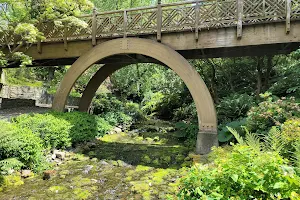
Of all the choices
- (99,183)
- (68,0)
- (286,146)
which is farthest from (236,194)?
(68,0)

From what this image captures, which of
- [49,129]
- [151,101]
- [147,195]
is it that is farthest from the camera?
[151,101]

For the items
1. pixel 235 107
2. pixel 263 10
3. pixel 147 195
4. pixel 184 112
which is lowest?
pixel 147 195

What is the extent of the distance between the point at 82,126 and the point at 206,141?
15.4ft

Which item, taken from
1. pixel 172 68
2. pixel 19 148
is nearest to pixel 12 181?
pixel 19 148

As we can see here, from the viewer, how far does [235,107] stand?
10.2m

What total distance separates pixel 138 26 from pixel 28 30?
12.4 feet

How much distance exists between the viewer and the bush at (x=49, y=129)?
7.07m

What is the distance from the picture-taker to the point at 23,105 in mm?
14812

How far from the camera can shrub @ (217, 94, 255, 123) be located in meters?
9.95

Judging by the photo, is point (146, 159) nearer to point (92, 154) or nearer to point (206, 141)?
point (92, 154)

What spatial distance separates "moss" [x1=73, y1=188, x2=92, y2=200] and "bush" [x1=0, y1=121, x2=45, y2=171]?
142 centimetres

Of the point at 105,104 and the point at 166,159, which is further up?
the point at 105,104

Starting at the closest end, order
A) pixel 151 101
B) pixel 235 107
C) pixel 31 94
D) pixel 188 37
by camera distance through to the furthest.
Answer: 1. pixel 188 37
2. pixel 235 107
3. pixel 31 94
4. pixel 151 101

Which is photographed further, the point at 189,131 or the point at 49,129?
the point at 189,131
